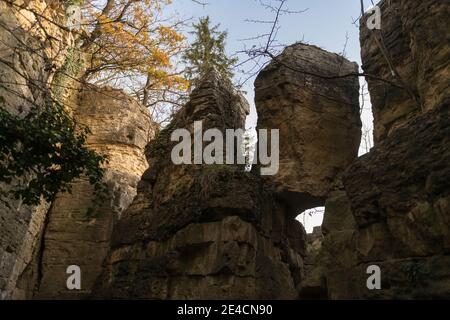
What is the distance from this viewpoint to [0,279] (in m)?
8.07

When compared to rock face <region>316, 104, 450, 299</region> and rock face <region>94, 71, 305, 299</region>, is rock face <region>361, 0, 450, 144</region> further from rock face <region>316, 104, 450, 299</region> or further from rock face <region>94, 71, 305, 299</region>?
rock face <region>94, 71, 305, 299</region>

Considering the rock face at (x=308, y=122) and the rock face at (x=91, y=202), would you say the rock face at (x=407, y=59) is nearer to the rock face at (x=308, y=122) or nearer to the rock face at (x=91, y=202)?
the rock face at (x=308, y=122)

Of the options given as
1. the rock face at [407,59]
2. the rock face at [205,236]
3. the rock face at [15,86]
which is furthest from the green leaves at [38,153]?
the rock face at [407,59]

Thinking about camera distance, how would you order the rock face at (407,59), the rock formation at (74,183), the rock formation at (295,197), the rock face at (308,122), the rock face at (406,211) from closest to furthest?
the rock face at (406,211) → the rock formation at (295,197) → the rock face at (407,59) → the rock formation at (74,183) → the rock face at (308,122)

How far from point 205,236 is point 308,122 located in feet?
10.3

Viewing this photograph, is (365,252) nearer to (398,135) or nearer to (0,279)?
(398,135)

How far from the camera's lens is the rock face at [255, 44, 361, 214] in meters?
8.93

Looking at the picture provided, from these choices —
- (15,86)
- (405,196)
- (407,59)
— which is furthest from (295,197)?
(15,86)

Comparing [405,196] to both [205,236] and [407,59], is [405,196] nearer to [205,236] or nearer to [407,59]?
[407,59]

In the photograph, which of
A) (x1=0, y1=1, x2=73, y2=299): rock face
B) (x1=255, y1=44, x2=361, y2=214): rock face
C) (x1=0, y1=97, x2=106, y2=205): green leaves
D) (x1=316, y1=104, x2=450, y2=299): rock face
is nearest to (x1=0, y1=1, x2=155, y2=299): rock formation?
(x1=0, y1=1, x2=73, y2=299): rock face

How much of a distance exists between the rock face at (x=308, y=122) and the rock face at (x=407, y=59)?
1.07m

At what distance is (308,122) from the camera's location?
9.24 meters

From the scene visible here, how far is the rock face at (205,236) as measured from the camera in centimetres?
753
